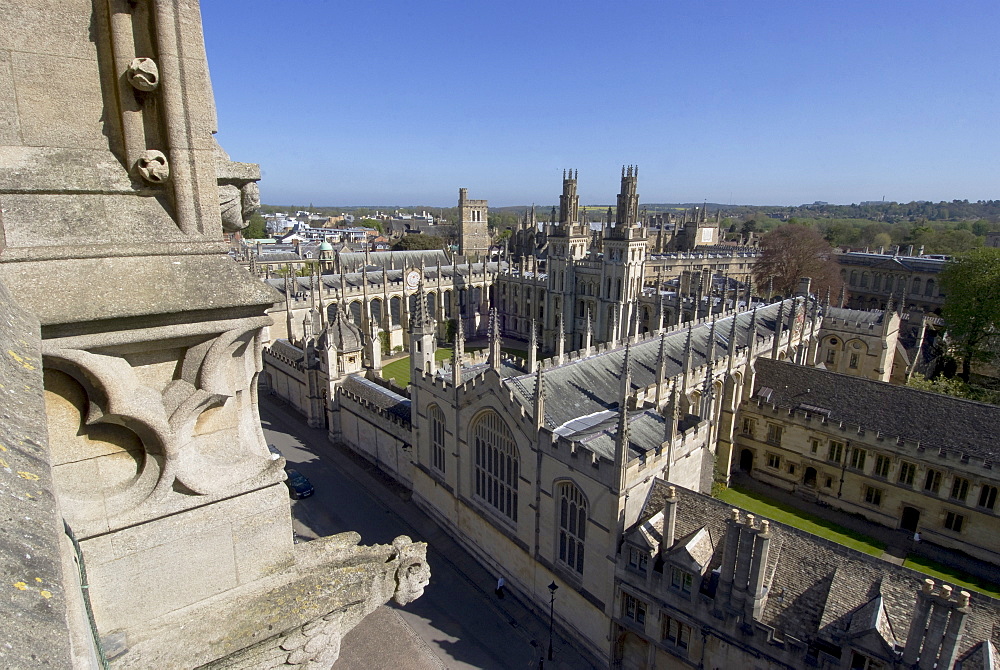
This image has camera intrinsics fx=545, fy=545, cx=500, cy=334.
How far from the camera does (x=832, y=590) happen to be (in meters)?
13.9

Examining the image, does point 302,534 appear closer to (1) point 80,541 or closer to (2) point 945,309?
(1) point 80,541

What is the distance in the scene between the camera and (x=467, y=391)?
68.6 feet

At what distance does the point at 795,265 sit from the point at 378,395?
50.1 meters

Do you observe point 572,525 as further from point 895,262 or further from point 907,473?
point 895,262

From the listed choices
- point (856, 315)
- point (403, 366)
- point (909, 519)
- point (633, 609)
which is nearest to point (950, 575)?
point (909, 519)

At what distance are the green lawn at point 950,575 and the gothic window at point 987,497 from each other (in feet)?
9.55

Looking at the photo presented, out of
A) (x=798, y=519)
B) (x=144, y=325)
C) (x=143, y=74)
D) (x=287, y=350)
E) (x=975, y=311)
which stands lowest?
(x=798, y=519)

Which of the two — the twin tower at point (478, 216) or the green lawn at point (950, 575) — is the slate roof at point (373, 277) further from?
the green lawn at point (950, 575)

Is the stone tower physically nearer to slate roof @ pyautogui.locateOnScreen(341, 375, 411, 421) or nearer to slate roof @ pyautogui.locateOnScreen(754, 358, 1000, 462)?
slate roof @ pyautogui.locateOnScreen(341, 375, 411, 421)

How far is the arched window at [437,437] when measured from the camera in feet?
77.3

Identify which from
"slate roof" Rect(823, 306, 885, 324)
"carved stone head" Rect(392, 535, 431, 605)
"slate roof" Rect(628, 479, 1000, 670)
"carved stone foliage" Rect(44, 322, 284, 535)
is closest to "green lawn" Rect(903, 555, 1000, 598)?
"slate roof" Rect(628, 479, 1000, 670)

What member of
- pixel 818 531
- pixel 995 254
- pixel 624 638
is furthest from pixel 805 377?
pixel 995 254

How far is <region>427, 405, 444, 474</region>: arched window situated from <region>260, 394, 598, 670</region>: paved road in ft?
9.43

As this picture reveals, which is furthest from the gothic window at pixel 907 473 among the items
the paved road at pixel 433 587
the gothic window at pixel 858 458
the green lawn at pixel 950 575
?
the paved road at pixel 433 587
